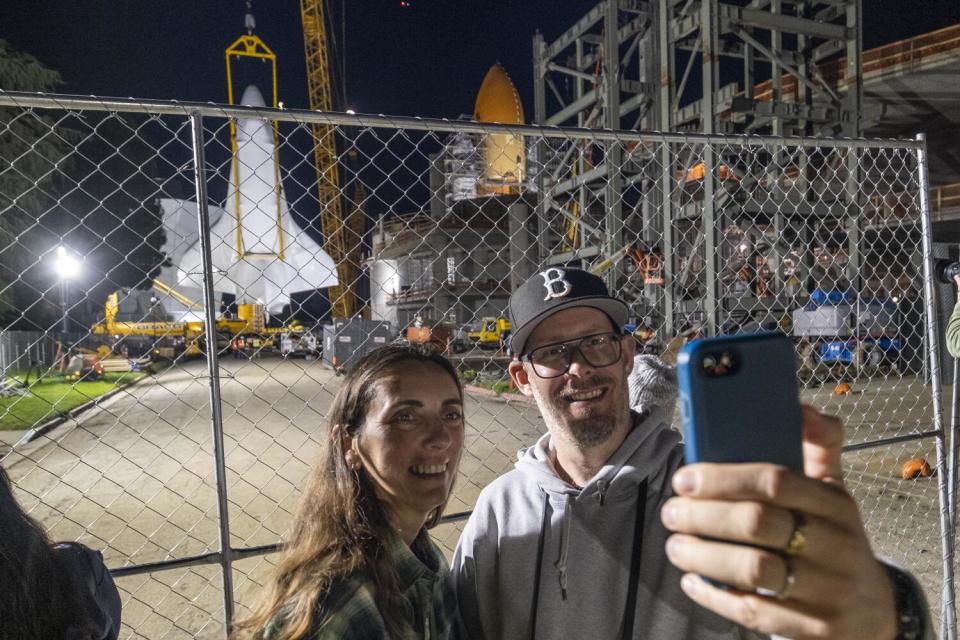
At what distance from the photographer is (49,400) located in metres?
12.9

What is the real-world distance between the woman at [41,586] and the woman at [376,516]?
0.54m

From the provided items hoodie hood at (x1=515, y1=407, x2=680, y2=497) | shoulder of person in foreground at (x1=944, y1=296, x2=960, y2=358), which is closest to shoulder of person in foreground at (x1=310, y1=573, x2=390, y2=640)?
hoodie hood at (x1=515, y1=407, x2=680, y2=497)

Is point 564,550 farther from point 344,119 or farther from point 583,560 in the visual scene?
point 344,119

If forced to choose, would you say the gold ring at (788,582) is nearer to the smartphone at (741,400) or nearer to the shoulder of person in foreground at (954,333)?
the smartphone at (741,400)

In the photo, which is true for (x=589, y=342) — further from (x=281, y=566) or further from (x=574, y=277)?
(x=281, y=566)

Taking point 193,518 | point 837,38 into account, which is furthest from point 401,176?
point 193,518

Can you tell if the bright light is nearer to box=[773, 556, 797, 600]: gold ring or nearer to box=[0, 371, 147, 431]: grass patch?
box=[0, 371, 147, 431]: grass patch

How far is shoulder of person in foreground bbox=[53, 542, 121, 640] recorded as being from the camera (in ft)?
4.85

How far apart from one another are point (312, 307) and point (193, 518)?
75.8 metres

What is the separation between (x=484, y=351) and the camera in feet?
67.4

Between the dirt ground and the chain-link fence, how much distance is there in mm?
39

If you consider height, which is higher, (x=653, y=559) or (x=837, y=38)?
(x=837, y=38)

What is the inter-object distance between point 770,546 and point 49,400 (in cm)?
1647

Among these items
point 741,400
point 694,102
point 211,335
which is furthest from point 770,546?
point 694,102
